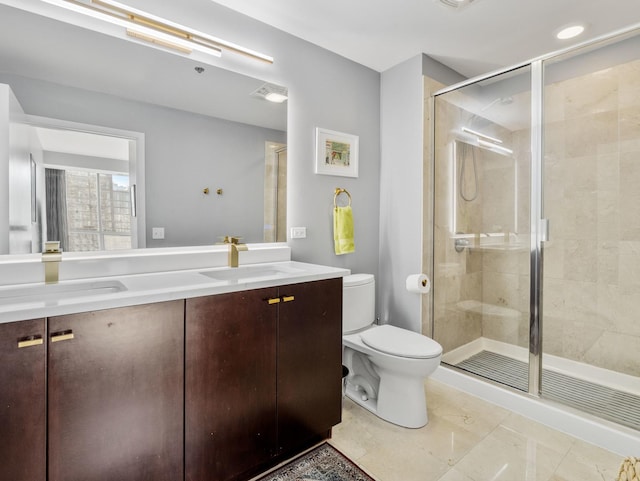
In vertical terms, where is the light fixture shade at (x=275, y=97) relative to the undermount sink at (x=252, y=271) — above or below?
above

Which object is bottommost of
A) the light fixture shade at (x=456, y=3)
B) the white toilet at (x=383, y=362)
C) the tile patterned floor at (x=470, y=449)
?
the tile patterned floor at (x=470, y=449)

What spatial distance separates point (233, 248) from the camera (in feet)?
6.45

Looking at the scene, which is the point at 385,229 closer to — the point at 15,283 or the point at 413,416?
the point at 413,416

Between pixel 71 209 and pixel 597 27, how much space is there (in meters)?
3.24

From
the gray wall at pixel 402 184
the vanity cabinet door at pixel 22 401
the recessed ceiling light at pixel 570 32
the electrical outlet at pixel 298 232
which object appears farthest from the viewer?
the gray wall at pixel 402 184

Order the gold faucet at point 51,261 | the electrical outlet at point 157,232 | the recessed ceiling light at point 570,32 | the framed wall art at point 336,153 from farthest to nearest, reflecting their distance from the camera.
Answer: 1. the framed wall art at point 336,153
2. the recessed ceiling light at point 570,32
3. the electrical outlet at point 157,232
4. the gold faucet at point 51,261

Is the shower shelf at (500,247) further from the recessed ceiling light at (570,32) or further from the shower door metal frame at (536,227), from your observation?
the recessed ceiling light at (570,32)

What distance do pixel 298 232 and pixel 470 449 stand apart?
157 centimetres

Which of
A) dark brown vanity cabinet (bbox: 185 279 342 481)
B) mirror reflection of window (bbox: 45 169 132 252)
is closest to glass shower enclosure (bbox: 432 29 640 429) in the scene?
dark brown vanity cabinet (bbox: 185 279 342 481)

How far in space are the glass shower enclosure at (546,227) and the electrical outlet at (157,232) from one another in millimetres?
1963

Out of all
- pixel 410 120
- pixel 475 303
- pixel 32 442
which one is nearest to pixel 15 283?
pixel 32 442

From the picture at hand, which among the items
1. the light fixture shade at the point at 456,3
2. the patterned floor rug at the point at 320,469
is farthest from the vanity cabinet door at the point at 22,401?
the light fixture shade at the point at 456,3

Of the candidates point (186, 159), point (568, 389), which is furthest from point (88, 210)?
point (568, 389)

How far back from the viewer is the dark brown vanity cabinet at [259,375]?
133cm
